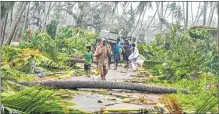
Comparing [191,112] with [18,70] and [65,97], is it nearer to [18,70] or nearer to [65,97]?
[65,97]

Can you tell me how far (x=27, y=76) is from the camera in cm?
586

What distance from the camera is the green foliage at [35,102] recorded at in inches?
172

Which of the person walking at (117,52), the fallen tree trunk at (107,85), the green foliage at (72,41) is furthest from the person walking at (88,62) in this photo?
the green foliage at (72,41)

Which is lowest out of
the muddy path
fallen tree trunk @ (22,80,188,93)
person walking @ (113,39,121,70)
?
the muddy path

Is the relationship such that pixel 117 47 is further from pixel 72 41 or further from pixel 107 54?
pixel 72 41

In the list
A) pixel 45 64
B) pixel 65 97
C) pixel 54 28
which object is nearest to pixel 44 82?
pixel 65 97

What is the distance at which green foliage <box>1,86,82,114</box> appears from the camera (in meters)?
4.38

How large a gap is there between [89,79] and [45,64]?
0.96m

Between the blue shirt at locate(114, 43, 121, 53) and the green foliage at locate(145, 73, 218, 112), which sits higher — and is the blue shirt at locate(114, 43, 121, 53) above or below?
above

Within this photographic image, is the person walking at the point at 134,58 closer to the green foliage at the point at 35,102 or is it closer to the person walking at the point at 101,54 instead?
the person walking at the point at 101,54

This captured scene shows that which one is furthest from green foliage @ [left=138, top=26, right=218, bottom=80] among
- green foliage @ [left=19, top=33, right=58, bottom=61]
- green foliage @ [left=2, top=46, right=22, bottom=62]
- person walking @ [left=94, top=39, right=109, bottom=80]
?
green foliage @ [left=2, top=46, right=22, bottom=62]

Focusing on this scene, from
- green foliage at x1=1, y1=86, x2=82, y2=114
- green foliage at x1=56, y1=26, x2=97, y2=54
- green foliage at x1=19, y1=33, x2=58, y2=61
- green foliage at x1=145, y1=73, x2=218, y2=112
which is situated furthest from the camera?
green foliage at x1=56, y1=26, x2=97, y2=54

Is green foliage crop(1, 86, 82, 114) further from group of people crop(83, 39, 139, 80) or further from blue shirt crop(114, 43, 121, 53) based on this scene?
blue shirt crop(114, 43, 121, 53)

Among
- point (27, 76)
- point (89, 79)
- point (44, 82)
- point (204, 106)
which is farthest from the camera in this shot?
point (89, 79)
